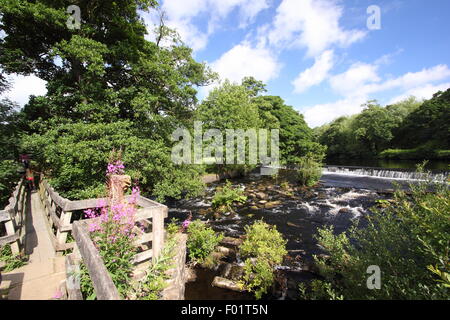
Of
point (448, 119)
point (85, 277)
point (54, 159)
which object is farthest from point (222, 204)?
point (448, 119)

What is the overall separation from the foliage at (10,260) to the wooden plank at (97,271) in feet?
11.9

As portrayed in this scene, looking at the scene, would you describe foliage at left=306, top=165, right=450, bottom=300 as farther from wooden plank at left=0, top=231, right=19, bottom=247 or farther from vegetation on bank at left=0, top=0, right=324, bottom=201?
wooden plank at left=0, top=231, right=19, bottom=247

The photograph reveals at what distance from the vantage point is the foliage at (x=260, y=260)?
525 cm

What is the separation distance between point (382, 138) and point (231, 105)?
136 ft

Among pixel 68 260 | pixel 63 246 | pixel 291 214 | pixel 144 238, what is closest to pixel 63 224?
pixel 63 246

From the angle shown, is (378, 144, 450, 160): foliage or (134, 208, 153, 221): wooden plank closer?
(134, 208, 153, 221): wooden plank

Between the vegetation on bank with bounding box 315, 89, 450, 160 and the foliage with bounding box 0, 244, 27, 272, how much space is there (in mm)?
48558

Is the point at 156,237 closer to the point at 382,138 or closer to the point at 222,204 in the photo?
the point at 222,204

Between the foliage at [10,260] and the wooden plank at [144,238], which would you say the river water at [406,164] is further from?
the foliage at [10,260]

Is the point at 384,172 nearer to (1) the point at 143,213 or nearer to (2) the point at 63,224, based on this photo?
(1) the point at 143,213

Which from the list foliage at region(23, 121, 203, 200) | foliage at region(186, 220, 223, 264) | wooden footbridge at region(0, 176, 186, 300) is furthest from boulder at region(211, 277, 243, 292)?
foliage at region(23, 121, 203, 200)

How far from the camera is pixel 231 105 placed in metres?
20.8

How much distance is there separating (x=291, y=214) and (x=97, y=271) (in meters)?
11.2

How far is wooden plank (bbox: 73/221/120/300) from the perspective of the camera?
1627 millimetres
